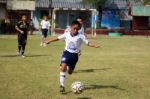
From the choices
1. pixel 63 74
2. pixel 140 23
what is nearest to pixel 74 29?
pixel 63 74

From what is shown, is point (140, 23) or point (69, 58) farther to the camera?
point (140, 23)

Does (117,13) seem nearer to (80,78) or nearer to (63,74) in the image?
(80,78)

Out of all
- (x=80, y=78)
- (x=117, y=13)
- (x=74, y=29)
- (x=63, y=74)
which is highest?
(x=74, y=29)

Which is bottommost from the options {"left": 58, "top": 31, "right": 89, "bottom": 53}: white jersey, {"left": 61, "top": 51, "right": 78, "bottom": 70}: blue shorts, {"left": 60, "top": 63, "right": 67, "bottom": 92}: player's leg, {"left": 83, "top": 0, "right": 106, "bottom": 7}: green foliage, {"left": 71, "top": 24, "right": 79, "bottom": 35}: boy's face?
{"left": 60, "top": 63, "right": 67, "bottom": 92}: player's leg

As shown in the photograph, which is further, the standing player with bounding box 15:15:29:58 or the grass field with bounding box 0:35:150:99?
the standing player with bounding box 15:15:29:58

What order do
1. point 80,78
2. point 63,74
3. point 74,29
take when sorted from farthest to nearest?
point 80,78, point 74,29, point 63,74

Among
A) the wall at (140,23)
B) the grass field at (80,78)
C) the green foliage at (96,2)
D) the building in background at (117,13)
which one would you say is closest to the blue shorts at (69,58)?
the grass field at (80,78)

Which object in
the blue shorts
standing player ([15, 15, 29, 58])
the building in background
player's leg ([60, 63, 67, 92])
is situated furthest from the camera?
the building in background

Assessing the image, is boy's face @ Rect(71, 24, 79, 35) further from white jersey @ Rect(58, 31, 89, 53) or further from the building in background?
the building in background

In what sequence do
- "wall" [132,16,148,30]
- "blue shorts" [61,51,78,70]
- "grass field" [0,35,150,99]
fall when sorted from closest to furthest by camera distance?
"grass field" [0,35,150,99] → "blue shorts" [61,51,78,70] → "wall" [132,16,148,30]

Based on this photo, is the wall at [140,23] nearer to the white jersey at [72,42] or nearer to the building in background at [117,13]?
the building in background at [117,13]

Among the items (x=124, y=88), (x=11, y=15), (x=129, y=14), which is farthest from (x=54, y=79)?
(x=129, y=14)

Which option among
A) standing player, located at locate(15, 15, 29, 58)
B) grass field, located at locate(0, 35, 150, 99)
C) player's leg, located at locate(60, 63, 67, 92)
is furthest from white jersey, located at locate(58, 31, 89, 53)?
standing player, located at locate(15, 15, 29, 58)

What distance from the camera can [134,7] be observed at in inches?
2399
